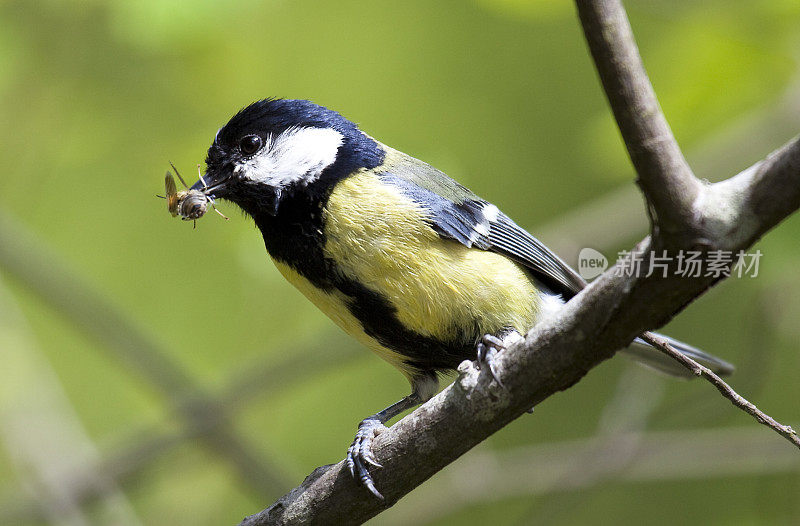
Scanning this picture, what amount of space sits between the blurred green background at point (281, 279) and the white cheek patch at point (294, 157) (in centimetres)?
44

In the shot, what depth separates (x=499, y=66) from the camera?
3.74m

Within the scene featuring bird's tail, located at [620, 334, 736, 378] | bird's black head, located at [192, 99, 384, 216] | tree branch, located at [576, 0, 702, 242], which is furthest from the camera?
bird's tail, located at [620, 334, 736, 378]

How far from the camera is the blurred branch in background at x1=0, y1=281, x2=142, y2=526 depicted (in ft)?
8.10

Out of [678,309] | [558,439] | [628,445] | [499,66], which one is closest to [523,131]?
[499,66]

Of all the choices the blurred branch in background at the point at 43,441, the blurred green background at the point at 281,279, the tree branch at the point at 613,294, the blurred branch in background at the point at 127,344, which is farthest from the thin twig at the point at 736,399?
the blurred branch in background at the point at 43,441

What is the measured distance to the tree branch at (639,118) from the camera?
94 centimetres

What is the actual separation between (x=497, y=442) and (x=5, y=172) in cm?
221

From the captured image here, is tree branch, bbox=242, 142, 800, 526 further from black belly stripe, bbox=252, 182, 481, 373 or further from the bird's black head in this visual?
the bird's black head

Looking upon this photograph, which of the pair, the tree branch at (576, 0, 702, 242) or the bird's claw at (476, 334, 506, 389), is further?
the bird's claw at (476, 334, 506, 389)

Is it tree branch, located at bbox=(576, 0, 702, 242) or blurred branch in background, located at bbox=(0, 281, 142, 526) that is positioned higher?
blurred branch in background, located at bbox=(0, 281, 142, 526)

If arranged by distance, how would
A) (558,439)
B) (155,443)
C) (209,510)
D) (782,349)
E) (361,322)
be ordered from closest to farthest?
(361,322) → (155,443) → (209,510) → (782,349) → (558,439)

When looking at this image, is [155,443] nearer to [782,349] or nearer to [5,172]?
[5,172]

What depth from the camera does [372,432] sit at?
1679mm

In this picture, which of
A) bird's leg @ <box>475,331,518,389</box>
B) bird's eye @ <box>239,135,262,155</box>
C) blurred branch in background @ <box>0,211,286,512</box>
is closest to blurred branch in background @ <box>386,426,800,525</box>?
blurred branch in background @ <box>0,211,286,512</box>
